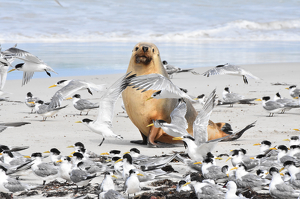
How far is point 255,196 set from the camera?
5.00 meters

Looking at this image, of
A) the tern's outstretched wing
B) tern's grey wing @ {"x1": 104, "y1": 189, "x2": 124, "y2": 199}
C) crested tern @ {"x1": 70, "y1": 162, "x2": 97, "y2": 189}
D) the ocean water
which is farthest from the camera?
the ocean water

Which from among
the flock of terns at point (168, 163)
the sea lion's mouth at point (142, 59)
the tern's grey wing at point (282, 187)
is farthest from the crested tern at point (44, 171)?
the tern's grey wing at point (282, 187)

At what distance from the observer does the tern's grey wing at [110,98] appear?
23.5 feet

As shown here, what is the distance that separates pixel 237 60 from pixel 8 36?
23259 mm

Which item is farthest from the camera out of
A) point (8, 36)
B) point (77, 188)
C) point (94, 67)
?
point (8, 36)

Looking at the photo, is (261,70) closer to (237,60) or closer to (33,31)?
(237,60)

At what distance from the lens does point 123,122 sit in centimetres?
1056

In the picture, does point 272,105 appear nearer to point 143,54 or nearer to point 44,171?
point 143,54

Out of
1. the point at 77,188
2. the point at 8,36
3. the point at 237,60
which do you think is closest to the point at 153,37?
the point at 8,36

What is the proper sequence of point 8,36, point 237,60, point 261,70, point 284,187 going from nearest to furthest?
point 284,187, point 261,70, point 237,60, point 8,36

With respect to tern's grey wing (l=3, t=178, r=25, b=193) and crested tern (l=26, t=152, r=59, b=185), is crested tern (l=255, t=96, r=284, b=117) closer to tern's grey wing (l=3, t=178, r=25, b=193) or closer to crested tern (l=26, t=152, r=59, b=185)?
crested tern (l=26, t=152, r=59, b=185)

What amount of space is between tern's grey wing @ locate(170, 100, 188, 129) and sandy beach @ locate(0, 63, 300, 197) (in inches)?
25.5

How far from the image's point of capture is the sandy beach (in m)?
7.93

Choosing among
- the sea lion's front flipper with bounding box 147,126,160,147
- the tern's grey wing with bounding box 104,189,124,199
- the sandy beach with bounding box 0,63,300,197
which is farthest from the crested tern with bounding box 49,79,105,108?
the tern's grey wing with bounding box 104,189,124,199
